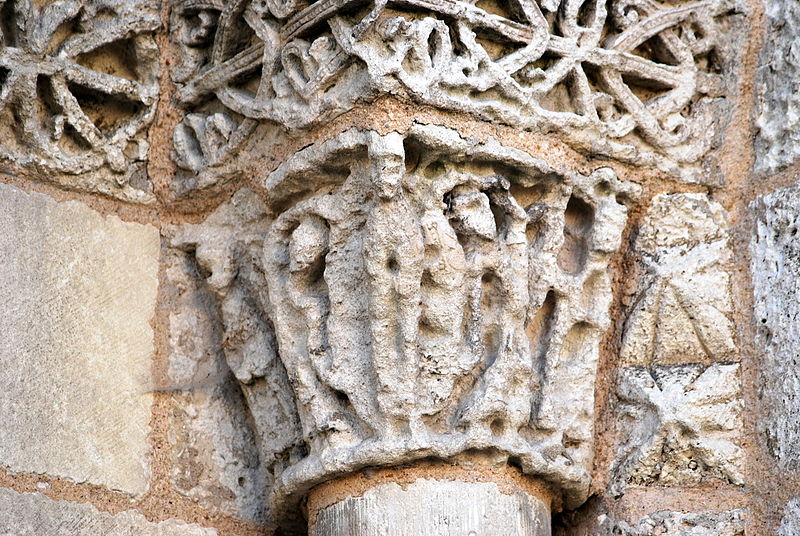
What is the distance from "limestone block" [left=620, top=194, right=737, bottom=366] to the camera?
2.75 m

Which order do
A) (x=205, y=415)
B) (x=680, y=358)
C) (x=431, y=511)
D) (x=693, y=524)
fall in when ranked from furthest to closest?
(x=205, y=415) → (x=680, y=358) → (x=693, y=524) → (x=431, y=511)

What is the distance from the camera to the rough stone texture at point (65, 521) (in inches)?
100

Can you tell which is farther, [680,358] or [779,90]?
[779,90]

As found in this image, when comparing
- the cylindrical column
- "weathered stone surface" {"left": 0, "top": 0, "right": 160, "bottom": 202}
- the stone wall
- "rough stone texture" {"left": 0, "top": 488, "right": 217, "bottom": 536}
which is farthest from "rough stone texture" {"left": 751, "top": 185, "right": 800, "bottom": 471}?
"weathered stone surface" {"left": 0, "top": 0, "right": 160, "bottom": 202}

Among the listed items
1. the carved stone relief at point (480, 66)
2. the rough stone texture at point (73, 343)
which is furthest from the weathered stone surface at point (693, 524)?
the rough stone texture at point (73, 343)

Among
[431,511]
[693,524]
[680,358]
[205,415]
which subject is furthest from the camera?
[205,415]

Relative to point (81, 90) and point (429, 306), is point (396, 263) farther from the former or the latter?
point (81, 90)

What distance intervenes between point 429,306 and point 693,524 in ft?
2.35

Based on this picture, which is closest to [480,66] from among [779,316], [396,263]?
[396,263]

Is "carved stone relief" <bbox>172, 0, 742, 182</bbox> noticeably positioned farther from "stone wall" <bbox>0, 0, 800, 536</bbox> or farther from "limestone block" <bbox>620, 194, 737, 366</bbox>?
"limestone block" <bbox>620, 194, 737, 366</bbox>

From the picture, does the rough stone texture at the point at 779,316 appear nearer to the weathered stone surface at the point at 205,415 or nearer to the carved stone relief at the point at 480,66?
the carved stone relief at the point at 480,66

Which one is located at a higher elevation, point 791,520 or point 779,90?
point 779,90

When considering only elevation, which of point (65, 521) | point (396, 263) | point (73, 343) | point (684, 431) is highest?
point (396, 263)

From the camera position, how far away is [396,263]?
8.26 feet
